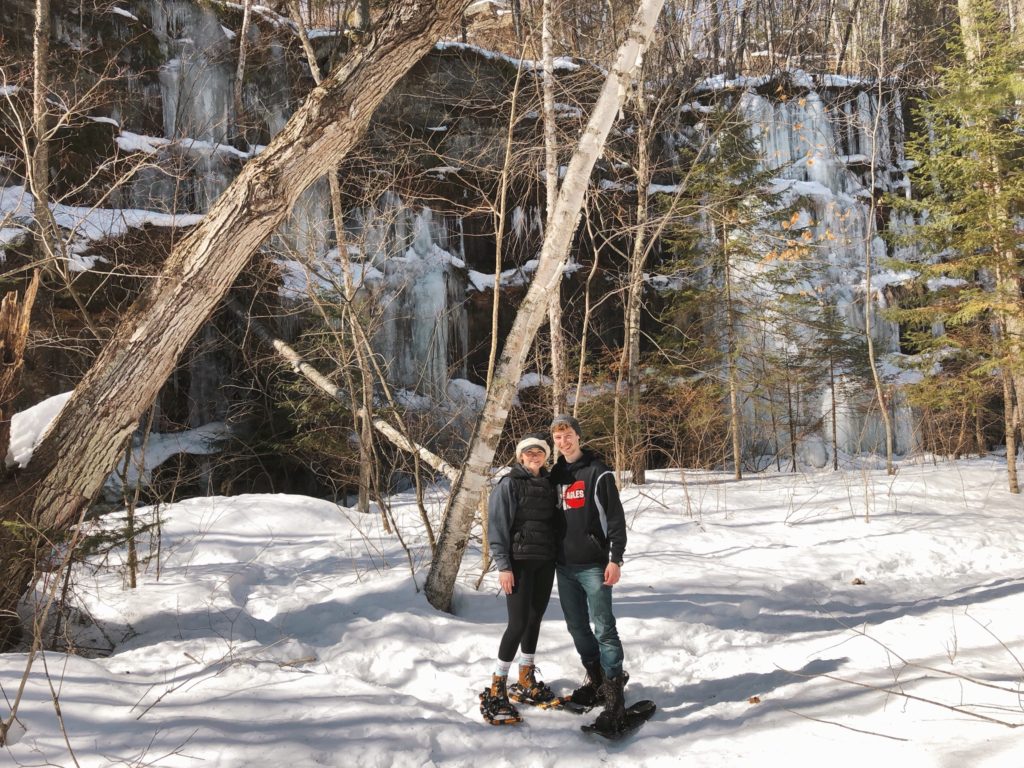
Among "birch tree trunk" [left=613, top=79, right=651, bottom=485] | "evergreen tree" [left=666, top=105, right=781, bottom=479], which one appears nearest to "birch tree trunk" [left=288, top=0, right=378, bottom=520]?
"birch tree trunk" [left=613, top=79, right=651, bottom=485]

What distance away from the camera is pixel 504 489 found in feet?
11.1

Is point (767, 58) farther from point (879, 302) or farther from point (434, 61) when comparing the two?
point (434, 61)

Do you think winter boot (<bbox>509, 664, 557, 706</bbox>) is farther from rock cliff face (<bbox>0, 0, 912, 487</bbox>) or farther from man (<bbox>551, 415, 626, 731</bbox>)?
rock cliff face (<bbox>0, 0, 912, 487</bbox>)

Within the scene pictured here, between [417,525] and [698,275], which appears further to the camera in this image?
[698,275]

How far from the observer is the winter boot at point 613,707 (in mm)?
3092

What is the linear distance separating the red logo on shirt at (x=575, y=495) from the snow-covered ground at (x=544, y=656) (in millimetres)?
987

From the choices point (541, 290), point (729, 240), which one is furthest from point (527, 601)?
point (729, 240)

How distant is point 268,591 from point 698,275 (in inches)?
537

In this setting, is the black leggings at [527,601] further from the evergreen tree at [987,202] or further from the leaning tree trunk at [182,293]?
the evergreen tree at [987,202]

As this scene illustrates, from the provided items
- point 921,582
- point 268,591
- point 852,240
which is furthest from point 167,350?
point 852,240

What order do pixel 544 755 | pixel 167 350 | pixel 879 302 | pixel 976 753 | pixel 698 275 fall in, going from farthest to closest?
pixel 879 302
pixel 698 275
pixel 167 350
pixel 544 755
pixel 976 753

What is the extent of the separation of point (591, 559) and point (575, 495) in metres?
0.31

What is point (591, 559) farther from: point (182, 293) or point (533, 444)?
point (182, 293)

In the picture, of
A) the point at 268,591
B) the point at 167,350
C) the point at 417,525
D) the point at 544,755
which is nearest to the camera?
the point at 544,755
